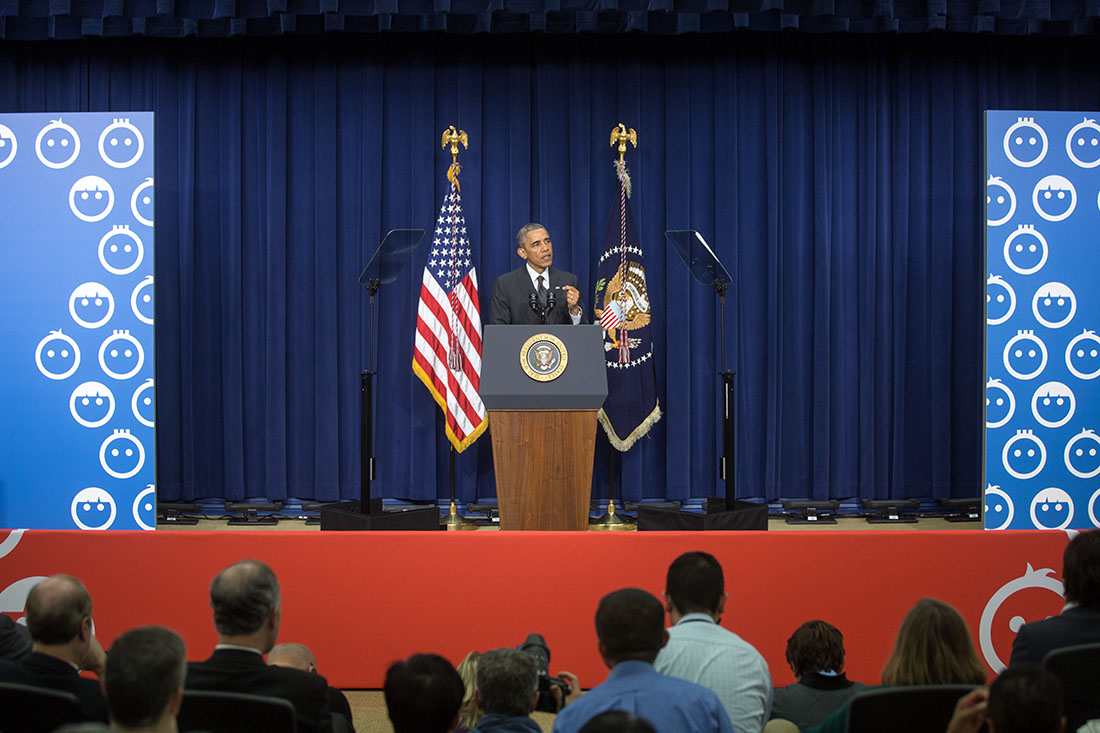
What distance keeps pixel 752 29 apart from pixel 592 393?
3536 millimetres

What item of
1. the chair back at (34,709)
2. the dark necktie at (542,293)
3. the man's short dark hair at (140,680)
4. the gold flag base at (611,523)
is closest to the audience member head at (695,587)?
the man's short dark hair at (140,680)

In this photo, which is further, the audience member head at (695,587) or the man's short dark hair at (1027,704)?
the audience member head at (695,587)

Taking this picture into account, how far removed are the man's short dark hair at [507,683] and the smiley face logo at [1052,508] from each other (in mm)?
5344

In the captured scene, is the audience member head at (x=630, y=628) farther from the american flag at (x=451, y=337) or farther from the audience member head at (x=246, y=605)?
the american flag at (x=451, y=337)

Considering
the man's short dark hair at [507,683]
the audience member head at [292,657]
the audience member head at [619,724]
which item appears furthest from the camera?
the audience member head at [292,657]

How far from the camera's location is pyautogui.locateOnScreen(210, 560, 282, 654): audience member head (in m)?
2.29

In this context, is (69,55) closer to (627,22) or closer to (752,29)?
(627,22)

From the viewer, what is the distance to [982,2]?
637 cm

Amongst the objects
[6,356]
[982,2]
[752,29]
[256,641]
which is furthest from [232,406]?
[982,2]

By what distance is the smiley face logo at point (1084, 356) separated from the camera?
6.34 meters

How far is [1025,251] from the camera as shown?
248 inches

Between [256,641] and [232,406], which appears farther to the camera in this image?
[232,406]

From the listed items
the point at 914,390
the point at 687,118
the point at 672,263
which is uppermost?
the point at 687,118

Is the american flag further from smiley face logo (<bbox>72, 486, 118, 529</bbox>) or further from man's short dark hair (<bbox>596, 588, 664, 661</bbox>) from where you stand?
man's short dark hair (<bbox>596, 588, 664, 661</bbox>)
